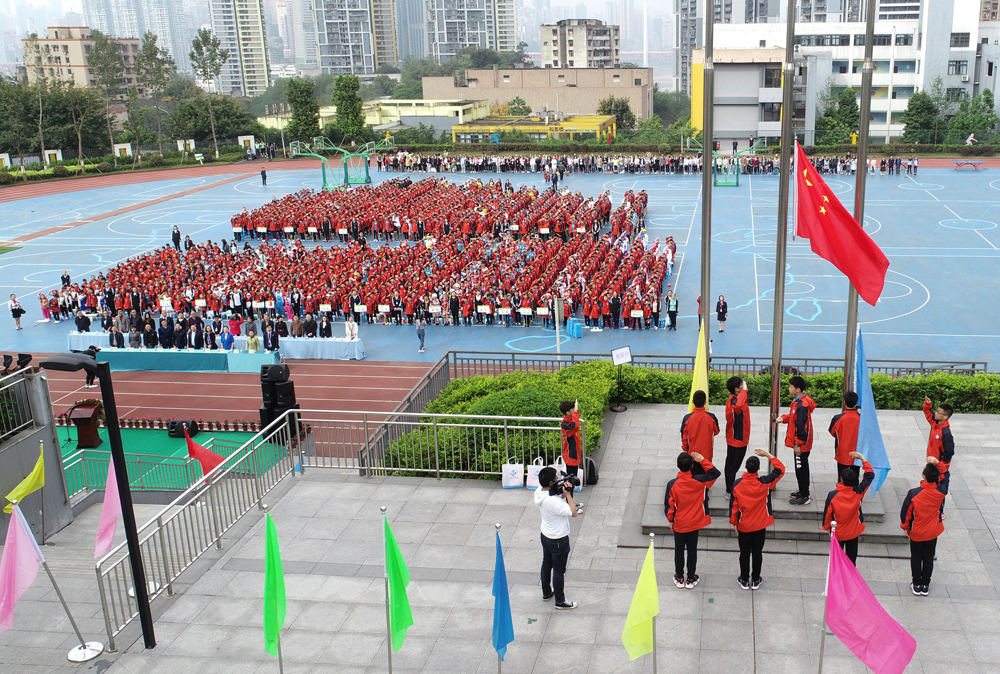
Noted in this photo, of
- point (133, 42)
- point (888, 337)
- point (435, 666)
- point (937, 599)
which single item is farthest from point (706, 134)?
point (133, 42)

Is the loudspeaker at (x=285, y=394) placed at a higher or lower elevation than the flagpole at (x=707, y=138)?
lower

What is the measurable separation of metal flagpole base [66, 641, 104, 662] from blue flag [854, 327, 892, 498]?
8.92m

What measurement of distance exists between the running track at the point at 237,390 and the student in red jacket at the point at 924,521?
568 inches

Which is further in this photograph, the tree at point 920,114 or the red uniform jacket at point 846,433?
the tree at point 920,114

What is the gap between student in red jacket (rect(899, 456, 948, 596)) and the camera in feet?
30.7

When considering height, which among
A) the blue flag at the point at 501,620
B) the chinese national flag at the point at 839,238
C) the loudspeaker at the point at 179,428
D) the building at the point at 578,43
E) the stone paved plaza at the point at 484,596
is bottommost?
the loudspeaker at the point at 179,428

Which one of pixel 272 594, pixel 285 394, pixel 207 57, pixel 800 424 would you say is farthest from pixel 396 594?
pixel 207 57

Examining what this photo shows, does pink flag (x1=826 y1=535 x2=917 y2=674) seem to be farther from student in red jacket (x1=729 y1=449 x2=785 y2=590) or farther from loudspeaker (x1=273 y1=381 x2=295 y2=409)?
loudspeaker (x1=273 y1=381 x2=295 y2=409)

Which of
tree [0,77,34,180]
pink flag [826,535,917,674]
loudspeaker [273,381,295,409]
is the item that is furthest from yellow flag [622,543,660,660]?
tree [0,77,34,180]

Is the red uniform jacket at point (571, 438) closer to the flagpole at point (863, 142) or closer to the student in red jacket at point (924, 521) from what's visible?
the flagpole at point (863, 142)

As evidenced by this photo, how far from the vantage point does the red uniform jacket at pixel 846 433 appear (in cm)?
1075

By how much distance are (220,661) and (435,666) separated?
7.07ft

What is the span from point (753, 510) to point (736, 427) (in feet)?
5.66

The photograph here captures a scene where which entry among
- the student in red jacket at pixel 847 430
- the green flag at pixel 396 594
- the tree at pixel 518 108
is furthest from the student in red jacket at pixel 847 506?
the tree at pixel 518 108
